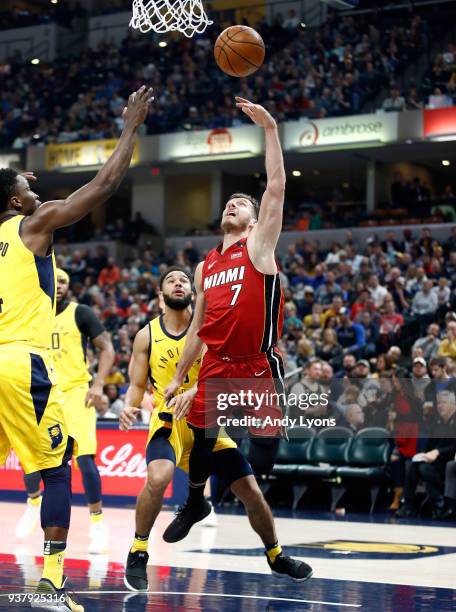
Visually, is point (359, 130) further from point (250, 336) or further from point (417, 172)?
point (250, 336)

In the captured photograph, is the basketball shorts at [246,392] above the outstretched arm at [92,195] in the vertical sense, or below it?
below

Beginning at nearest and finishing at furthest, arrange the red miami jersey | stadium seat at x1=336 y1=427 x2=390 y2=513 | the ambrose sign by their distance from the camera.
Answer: the red miami jersey
stadium seat at x1=336 y1=427 x2=390 y2=513
the ambrose sign

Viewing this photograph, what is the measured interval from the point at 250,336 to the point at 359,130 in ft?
59.9

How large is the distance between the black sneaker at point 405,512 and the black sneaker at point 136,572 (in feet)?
20.6

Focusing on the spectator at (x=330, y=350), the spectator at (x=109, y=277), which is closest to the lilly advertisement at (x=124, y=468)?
the spectator at (x=330, y=350)

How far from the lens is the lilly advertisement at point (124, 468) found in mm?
12859

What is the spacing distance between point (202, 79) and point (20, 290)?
2277 cm

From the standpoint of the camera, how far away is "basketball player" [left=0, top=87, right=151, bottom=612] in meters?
5.07

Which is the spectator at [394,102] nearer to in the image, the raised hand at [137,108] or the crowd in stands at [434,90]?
the crowd in stands at [434,90]

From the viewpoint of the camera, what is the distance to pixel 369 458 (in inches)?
487

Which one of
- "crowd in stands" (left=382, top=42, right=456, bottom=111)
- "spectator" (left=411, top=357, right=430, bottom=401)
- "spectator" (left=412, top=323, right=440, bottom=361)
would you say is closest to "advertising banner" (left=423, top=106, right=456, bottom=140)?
"crowd in stands" (left=382, top=42, right=456, bottom=111)

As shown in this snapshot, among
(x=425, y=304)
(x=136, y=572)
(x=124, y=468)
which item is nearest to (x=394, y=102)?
(x=425, y=304)

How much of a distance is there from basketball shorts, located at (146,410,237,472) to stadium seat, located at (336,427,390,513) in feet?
18.0

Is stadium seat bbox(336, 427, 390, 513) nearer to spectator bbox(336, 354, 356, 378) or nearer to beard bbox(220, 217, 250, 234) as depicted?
spectator bbox(336, 354, 356, 378)
